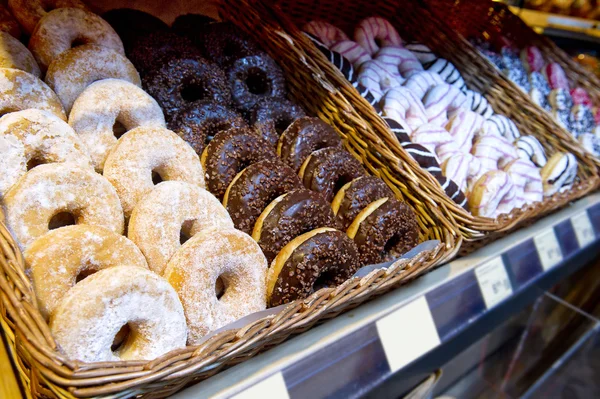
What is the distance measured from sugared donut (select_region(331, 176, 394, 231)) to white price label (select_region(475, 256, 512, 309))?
33 cm

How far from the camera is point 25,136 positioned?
86 cm

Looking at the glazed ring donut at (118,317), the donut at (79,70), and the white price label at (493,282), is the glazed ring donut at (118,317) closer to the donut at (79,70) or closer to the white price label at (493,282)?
the donut at (79,70)

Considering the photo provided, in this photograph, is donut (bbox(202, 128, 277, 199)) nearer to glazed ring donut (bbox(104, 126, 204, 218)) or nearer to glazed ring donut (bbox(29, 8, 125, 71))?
glazed ring donut (bbox(104, 126, 204, 218))

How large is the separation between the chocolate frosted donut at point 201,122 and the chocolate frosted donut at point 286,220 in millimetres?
251

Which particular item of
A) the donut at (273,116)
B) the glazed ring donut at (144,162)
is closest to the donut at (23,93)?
the glazed ring donut at (144,162)

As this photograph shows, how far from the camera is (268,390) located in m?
0.82

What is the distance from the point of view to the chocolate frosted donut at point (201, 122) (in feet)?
3.84

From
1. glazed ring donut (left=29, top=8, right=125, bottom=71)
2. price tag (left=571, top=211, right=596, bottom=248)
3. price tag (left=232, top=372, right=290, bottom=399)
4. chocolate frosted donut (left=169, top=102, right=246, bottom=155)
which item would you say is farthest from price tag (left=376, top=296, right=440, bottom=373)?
→ glazed ring donut (left=29, top=8, right=125, bottom=71)

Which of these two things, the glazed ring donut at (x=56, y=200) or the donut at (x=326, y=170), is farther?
the donut at (x=326, y=170)

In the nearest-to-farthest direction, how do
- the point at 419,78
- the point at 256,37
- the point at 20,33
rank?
the point at 20,33 < the point at 256,37 < the point at 419,78

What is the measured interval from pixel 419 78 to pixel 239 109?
2.56 ft

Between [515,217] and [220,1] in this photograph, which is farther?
[220,1]

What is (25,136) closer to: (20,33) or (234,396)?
(20,33)

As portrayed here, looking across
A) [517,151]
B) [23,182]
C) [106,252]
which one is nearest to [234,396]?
[106,252]
